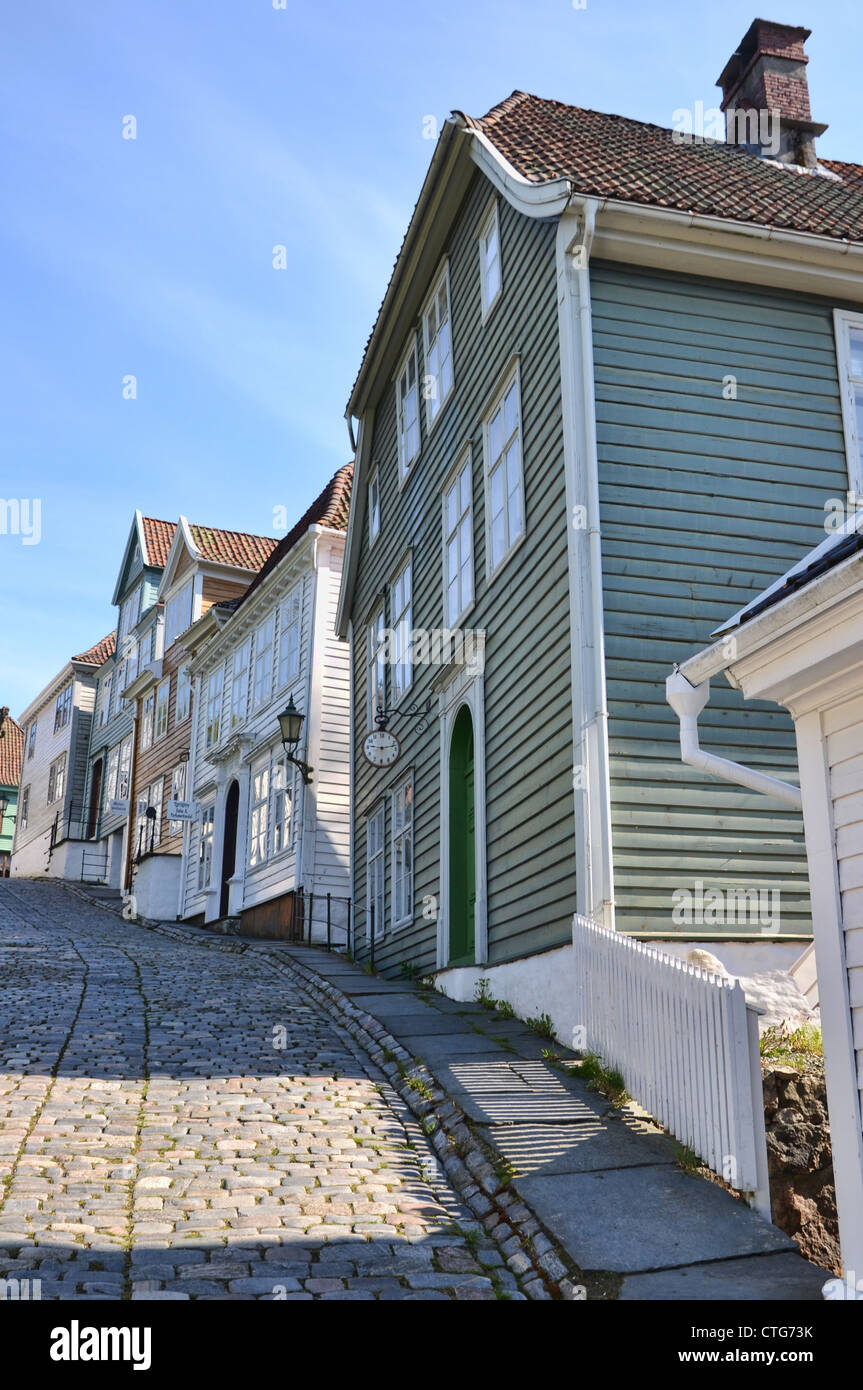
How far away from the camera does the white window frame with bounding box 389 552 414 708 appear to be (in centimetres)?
1641

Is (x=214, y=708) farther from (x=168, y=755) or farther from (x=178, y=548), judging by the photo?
(x=178, y=548)

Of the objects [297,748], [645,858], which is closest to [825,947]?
[645,858]

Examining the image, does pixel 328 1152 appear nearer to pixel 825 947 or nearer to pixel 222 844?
pixel 825 947

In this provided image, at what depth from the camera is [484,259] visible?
1420cm

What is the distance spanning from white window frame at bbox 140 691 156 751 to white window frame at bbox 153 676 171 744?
32 cm

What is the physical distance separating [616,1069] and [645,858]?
1.87 m

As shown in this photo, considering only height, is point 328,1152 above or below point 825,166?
below

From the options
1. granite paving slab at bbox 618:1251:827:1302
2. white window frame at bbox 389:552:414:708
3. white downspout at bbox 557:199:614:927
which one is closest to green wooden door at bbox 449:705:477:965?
white window frame at bbox 389:552:414:708

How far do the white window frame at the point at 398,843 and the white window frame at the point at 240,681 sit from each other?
971 centimetres

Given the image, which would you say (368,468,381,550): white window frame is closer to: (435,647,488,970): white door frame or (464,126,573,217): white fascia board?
(435,647,488,970): white door frame

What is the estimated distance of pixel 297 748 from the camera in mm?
21500

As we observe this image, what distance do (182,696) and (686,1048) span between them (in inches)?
1038

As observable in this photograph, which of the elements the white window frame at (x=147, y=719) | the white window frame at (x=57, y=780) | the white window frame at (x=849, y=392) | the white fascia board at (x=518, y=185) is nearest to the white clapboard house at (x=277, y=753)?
the white window frame at (x=147, y=719)

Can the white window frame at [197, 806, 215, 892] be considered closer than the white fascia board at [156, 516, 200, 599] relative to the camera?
Yes
